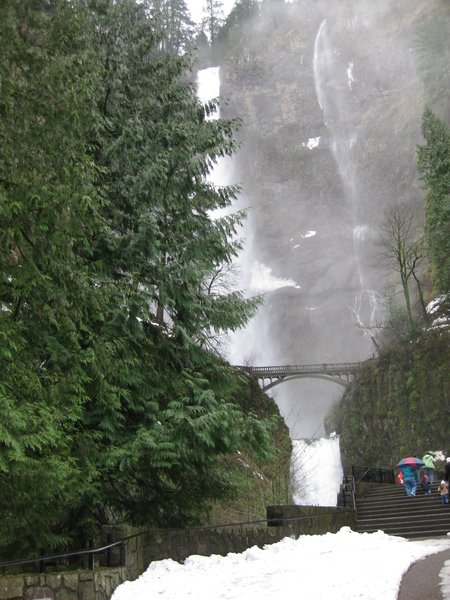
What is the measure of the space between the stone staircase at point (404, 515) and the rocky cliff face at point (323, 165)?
156 ft

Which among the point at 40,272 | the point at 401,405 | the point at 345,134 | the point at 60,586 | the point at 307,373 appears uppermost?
the point at 345,134

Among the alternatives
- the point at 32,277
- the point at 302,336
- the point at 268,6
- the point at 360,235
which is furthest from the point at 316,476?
the point at 268,6

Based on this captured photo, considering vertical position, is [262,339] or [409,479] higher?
[262,339]

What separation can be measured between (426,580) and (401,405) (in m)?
32.4

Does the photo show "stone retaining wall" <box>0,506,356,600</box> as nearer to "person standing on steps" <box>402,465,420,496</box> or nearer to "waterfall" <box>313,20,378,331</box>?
"person standing on steps" <box>402,465,420,496</box>

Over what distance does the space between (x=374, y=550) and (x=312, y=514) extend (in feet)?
12.0

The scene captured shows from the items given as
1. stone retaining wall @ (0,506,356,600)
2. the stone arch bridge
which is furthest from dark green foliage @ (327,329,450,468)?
stone retaining wall @ (0,506,356,600)

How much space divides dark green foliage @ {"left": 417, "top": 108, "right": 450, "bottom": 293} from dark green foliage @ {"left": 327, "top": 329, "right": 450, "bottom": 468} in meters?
4.03

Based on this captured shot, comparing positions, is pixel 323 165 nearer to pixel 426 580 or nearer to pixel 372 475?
pixel 372 475

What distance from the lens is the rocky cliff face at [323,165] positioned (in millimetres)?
74625

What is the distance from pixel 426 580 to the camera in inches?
304

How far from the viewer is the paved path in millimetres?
6757

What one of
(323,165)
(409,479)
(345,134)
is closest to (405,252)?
(409,479)

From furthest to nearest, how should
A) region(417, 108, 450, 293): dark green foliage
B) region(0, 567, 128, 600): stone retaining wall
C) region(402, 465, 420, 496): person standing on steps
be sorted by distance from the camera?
region(417, 108, 450, 293): dark green foliage
region(402, 465, 420, 496): person standing on steps
region(0, 567, 128, 600): stone retaining wall
